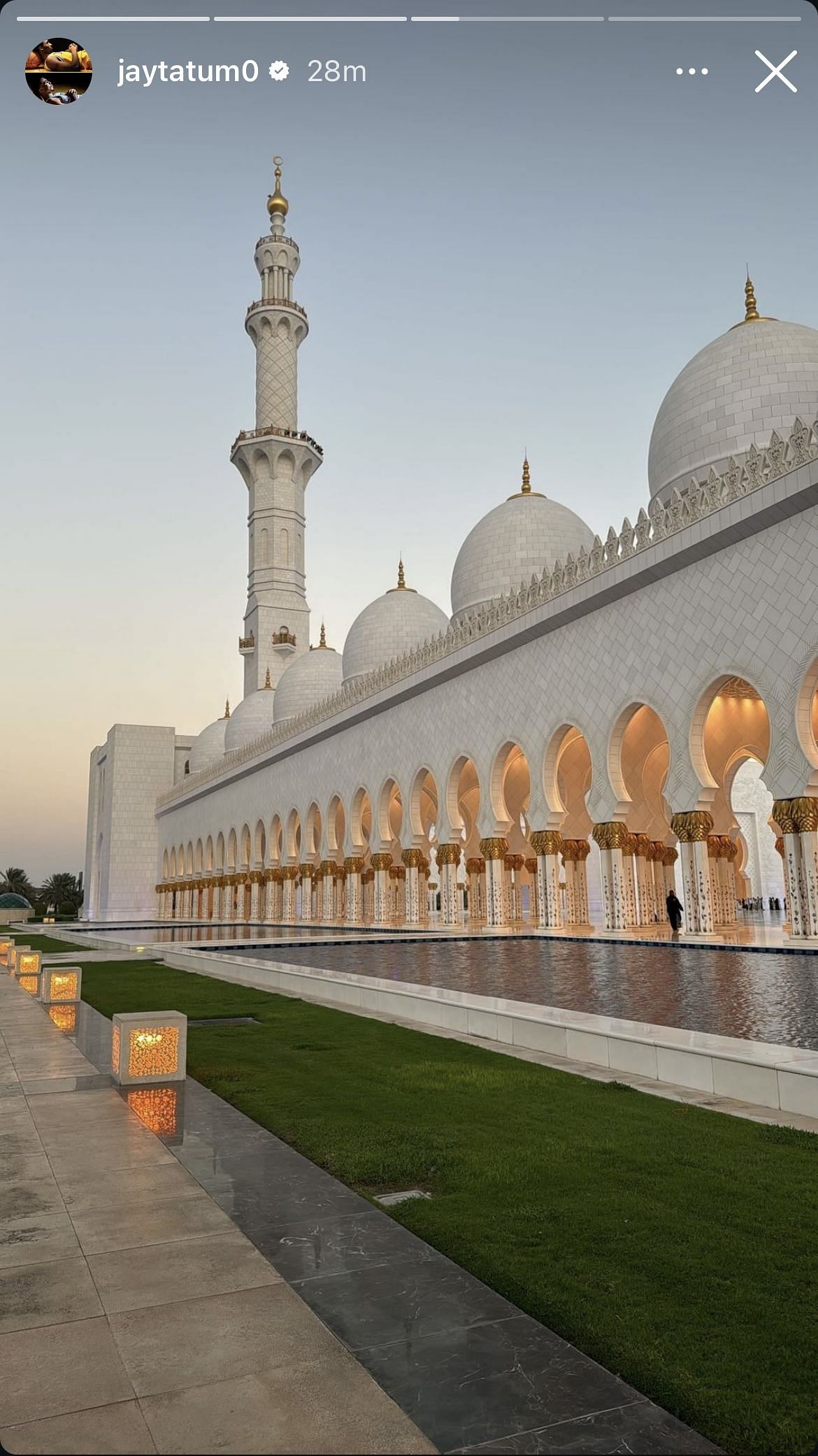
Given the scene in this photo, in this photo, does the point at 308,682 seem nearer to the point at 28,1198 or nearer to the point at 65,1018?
the point at 65,1018

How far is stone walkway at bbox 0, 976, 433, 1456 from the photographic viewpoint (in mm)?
1557

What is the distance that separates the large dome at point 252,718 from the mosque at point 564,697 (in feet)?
0.35

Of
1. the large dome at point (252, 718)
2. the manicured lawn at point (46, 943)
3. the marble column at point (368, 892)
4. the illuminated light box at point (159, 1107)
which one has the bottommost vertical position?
the illuminated light box at point (159, 1107)

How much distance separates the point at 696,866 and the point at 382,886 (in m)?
10.5

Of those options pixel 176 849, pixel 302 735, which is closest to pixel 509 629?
pixel 302 735

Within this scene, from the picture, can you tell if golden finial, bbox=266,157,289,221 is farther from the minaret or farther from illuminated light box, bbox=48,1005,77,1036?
illuminated light box, bbox=48,1005,77,1036

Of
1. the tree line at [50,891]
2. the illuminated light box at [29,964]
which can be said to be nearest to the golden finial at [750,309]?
the illuminated light box at [29,964]

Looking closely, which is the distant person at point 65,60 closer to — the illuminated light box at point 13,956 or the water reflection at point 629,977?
the water reflection at point 629,977

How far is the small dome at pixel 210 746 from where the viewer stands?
40.2 metres

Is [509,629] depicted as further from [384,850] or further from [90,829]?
[90,829]

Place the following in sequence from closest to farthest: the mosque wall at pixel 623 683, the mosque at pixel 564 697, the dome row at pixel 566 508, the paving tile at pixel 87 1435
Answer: the paving tile at pixel 87 1435
the mosque wall at pixel 623 683
the mosque at pixel 564 697
the dome row at pixel 566 508

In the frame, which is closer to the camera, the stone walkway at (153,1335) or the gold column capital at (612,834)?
the stone walkway at (153,1335)

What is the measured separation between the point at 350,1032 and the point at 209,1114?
2.32 metres

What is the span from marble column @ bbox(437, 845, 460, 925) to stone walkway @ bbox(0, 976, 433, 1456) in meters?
16.1
